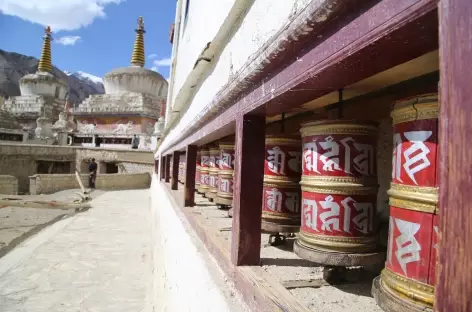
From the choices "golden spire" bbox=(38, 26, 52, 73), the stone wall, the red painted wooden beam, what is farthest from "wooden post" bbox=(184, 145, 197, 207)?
"golden spire" bbox=(38, 26, 52, 73)

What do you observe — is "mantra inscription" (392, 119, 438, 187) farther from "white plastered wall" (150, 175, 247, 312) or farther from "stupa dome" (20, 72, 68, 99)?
"stupa dome" (20, 72, 68, 99)

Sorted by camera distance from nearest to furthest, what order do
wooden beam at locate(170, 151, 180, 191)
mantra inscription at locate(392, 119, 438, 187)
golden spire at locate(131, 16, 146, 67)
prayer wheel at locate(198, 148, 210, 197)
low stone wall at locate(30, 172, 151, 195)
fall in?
mantra inscription at locate(392, 119, 438, 187) → prayer wheel at locate(198, 148, 210, 197) → wooden beam at locate(170, 151, 180, 191) → low stone wall at locate(30, 172, 151, 195) → golden spire at locate(131, 16, 146, 67)

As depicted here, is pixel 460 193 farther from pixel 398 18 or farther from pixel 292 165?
pixel 292 165

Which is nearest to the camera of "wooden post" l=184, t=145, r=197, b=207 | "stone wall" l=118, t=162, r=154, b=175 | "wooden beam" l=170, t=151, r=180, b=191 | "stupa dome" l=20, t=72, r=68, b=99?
"wooden post" l=184, t=145, r=197, b=207

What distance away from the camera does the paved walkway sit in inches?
157

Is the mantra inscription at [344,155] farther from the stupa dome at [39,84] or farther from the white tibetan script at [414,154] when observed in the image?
the stupa dome at [39,84]

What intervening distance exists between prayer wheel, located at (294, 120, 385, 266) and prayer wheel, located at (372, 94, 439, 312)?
0.24m

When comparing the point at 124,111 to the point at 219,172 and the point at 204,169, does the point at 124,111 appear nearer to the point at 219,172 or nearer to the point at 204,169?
the point at 204,169

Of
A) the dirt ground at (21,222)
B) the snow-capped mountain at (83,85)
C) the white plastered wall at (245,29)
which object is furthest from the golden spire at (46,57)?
the white plastered wall at (245,29)

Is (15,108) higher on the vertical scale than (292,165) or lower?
higher

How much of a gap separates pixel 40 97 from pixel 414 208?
33.2 meters

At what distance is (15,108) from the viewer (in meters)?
28.1

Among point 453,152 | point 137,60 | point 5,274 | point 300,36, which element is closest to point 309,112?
point 300,36

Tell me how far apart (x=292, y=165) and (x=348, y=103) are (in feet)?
1.44
